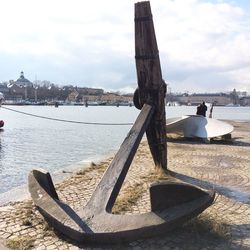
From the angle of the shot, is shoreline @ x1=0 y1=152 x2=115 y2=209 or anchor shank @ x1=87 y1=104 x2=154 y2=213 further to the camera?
shoreline @ x1=0 y1=152 x2=115 y2=209

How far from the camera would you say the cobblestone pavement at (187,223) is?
437 centimetres

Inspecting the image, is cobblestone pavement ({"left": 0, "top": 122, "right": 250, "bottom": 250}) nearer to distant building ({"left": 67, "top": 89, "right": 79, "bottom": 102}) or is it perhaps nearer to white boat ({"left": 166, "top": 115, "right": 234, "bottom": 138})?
white boat ({"left": 166, "top": 115, "right": 234, "bottom": 138})

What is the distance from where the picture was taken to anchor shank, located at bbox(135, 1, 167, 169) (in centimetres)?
709

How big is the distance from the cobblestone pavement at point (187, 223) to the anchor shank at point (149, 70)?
43.1 inches

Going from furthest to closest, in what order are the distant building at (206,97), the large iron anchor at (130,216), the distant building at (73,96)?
the distant building at (206,97) → the distant building at (73,96) → the large iron anchor at (130,216)

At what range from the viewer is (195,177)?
8.13m

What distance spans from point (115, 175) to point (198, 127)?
1167cm

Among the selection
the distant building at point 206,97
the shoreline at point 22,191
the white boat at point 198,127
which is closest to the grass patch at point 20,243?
the shoreline at point 22,191

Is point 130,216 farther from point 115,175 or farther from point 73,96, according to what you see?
point 73,96

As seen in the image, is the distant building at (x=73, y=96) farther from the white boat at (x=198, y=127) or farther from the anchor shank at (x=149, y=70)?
the anchor shank at (x=149, y=70)

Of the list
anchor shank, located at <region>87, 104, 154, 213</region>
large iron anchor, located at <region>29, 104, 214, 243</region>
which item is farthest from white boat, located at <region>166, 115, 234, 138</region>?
large iron anchor, located at <region>29, 104, 214, 243</region>

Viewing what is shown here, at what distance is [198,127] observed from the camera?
53.7 ft

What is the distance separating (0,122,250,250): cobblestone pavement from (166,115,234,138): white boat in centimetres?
511

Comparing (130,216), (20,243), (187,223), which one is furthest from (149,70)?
(20,243)
